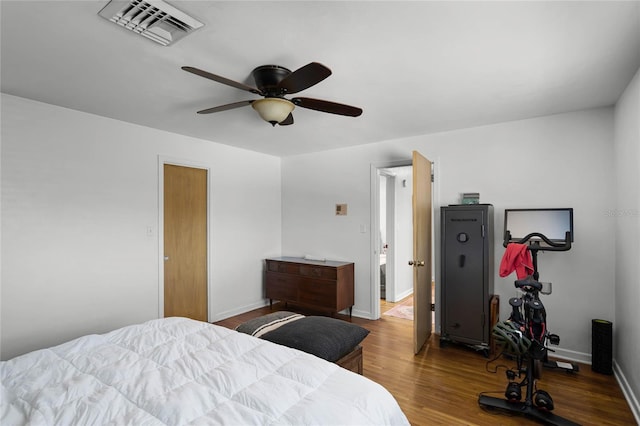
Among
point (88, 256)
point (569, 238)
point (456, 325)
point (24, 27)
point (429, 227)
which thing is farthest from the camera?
point (429, 227)

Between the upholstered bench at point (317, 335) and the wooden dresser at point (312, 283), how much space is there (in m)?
1.60

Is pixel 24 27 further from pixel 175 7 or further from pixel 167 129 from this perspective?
pixel 167 129

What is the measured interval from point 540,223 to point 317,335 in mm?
2409

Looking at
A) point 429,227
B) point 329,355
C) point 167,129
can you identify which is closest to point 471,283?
point 429,227

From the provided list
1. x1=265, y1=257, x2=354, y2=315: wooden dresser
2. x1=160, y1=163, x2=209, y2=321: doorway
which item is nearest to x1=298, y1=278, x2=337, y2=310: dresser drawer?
x1=265, y1=257, x2=354, y2=315: wooden dresser

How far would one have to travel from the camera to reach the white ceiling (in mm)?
1617

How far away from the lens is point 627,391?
245cm

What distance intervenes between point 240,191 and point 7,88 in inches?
104

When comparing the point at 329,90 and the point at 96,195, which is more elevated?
the point at 329,90

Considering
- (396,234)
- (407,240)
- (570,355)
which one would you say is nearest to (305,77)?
(570,355)

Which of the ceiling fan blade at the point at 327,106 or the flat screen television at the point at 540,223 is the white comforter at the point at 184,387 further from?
the flat screen television at the point at 540,223

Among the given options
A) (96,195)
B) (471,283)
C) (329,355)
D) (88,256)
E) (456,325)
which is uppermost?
(96,195)

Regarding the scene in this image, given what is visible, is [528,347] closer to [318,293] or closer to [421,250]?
[421,250]

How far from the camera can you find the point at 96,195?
127 inches
